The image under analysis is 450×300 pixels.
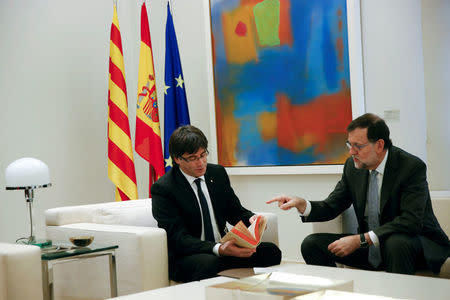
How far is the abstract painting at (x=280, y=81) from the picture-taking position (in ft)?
15.9

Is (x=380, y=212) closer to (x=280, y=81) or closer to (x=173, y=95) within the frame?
(x=280, y=81)

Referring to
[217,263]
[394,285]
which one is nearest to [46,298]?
[217,263]

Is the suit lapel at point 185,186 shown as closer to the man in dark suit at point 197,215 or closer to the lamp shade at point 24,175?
the man in dark suit at point 197,215

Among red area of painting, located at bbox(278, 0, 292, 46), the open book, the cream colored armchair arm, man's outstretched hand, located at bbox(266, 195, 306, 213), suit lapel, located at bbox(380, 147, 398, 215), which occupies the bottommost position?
the cream colored armchair arm

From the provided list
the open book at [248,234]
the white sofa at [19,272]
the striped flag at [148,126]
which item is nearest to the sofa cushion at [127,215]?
the white sofa at [19,272]

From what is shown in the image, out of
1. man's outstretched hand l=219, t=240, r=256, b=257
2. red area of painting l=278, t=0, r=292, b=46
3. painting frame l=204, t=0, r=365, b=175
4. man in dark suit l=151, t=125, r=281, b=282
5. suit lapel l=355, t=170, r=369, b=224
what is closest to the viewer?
man's outstretched hand l=219, t=240, r=256, b=257

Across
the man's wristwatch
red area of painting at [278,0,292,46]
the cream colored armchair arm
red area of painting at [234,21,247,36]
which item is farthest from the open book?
red area of painting at [234,21,247,36]

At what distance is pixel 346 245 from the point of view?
3.09 metres

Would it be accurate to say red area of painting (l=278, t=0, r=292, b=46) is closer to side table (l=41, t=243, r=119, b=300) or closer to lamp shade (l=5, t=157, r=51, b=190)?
lamp shade (l=5, t=157, r=51, b=190)

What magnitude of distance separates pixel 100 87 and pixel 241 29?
5.01 feet

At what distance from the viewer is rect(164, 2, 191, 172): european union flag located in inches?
214

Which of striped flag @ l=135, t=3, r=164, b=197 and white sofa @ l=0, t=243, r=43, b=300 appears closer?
white sofa @ l=0, t=243, r=43, b=300

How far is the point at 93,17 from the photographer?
579 cm

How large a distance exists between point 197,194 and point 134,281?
579 mm
